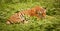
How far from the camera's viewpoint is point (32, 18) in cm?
733

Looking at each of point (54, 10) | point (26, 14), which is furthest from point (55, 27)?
point (54, 10)

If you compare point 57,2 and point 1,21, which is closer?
point 1,21

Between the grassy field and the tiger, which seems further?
the tiger

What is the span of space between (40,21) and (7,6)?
217cm

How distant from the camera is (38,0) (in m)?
9.70

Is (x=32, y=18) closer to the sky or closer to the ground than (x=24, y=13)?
closer to the ground

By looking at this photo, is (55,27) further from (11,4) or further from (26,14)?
(11,4)

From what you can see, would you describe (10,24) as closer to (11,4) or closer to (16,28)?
(16,28)

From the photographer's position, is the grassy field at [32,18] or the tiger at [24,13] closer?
the grassy field at [32,18]

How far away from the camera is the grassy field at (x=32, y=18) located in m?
6.61

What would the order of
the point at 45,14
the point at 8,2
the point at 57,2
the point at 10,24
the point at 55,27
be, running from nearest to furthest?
the point at 55,27
the point at 10,24
the point at 45,14
the point at 57,2
the point at 8,2

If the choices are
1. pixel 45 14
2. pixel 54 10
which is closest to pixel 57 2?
pixel 54 10

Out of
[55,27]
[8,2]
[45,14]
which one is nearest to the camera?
[55,27]

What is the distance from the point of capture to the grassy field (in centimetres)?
661
